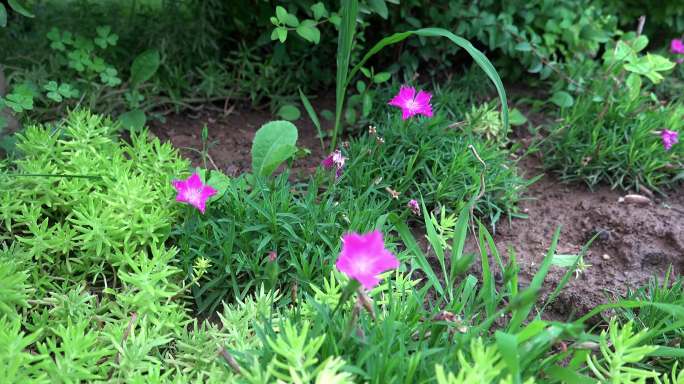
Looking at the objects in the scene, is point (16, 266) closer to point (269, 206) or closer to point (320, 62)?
point (269, 206)

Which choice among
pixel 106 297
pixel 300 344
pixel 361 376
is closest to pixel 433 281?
pixel 361 376

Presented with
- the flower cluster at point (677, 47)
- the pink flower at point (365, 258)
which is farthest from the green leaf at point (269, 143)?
the flower cluster at point (677, 47)

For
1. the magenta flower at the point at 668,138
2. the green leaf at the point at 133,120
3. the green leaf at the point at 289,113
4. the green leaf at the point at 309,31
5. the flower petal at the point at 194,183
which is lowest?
the green leaf at the point at 289,113

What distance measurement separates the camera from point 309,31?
2.53 meters

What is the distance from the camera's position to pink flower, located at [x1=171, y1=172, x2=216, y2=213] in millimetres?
1867

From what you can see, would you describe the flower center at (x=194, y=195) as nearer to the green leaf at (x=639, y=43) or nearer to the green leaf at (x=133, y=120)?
the green leaf at (x=133, y=120)

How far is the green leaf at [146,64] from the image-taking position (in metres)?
2.71

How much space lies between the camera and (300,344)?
1319mm

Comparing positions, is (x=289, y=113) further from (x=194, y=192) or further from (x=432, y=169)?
(x=194, y=192)

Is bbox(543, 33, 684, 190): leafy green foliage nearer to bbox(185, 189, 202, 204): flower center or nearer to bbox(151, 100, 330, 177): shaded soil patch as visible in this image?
bbox(151, 100, 330, 177): shaded soil patch

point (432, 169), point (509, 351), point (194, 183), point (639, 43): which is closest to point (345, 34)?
point (432, 169)

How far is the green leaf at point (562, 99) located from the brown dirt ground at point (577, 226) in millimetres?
306

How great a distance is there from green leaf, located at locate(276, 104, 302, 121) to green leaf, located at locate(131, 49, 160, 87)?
1.85 feet

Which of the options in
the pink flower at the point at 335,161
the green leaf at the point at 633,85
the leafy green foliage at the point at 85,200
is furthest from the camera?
the green leaf at the point at 633,85
